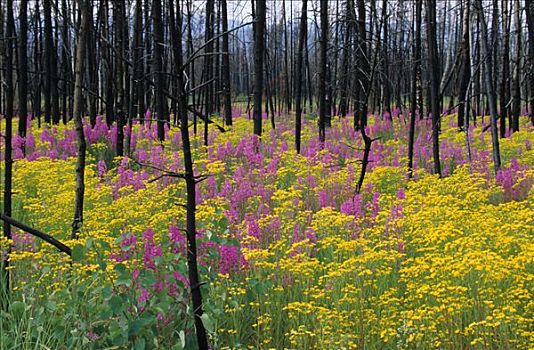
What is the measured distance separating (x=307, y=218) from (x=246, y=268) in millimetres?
2065

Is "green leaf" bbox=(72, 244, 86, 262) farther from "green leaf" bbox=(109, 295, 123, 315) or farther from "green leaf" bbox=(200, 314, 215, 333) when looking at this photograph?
"green leaf" bbox=(200, 314, 215, 333)

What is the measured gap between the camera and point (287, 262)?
4.23m

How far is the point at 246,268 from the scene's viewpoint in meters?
4.48

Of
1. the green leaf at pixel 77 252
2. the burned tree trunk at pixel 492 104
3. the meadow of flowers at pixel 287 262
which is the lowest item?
the meadow of flowers at pixel 287 262

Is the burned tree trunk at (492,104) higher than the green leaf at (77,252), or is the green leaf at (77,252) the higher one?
the burned tree trunk at (492,104)

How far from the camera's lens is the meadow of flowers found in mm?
3156

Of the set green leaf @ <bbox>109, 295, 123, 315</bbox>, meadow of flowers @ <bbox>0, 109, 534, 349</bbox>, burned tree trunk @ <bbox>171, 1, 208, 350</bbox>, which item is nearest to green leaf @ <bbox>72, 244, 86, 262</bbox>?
meadow of flowers @ <bbox>0, 109, 534, 349</bbox>

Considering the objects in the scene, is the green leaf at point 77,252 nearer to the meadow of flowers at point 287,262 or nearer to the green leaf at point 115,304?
the meadow of flowers at point 287,262

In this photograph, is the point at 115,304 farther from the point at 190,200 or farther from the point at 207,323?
the point at 190,200

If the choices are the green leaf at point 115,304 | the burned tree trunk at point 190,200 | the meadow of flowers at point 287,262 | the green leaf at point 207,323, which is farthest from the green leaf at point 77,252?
the green leaf at point 207,323

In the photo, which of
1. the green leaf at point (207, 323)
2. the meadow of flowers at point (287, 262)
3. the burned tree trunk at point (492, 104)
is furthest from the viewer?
the burned tree trunk at point (492, 104)

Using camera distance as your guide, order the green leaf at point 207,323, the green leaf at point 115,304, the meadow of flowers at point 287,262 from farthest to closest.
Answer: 1. the meadow of flowers at point 287,262
2. the green leaf at point 115,304
3. the green leaf at point 207,323

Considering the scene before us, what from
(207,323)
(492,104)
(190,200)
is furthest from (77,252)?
(492,104)

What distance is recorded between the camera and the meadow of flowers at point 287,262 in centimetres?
316
